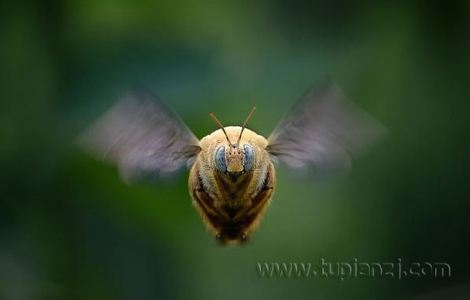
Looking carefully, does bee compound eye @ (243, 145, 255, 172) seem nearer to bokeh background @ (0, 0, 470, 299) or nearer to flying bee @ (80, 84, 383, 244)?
flying bee @ (80, 84, 383, 244)

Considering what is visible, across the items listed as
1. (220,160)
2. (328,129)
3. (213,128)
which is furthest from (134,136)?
(213,128)

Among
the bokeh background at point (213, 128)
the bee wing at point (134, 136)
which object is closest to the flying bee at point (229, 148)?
the bee wing at point (134, 136)

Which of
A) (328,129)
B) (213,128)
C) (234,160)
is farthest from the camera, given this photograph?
(213,128)

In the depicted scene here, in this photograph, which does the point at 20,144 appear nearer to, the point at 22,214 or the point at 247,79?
the point at 22,214

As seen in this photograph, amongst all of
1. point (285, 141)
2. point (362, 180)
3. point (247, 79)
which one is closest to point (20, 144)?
point (247, 79)

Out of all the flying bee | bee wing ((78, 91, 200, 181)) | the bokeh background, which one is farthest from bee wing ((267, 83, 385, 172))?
the bokeh background

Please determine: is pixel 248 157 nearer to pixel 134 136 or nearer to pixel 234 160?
pixel 234 160
